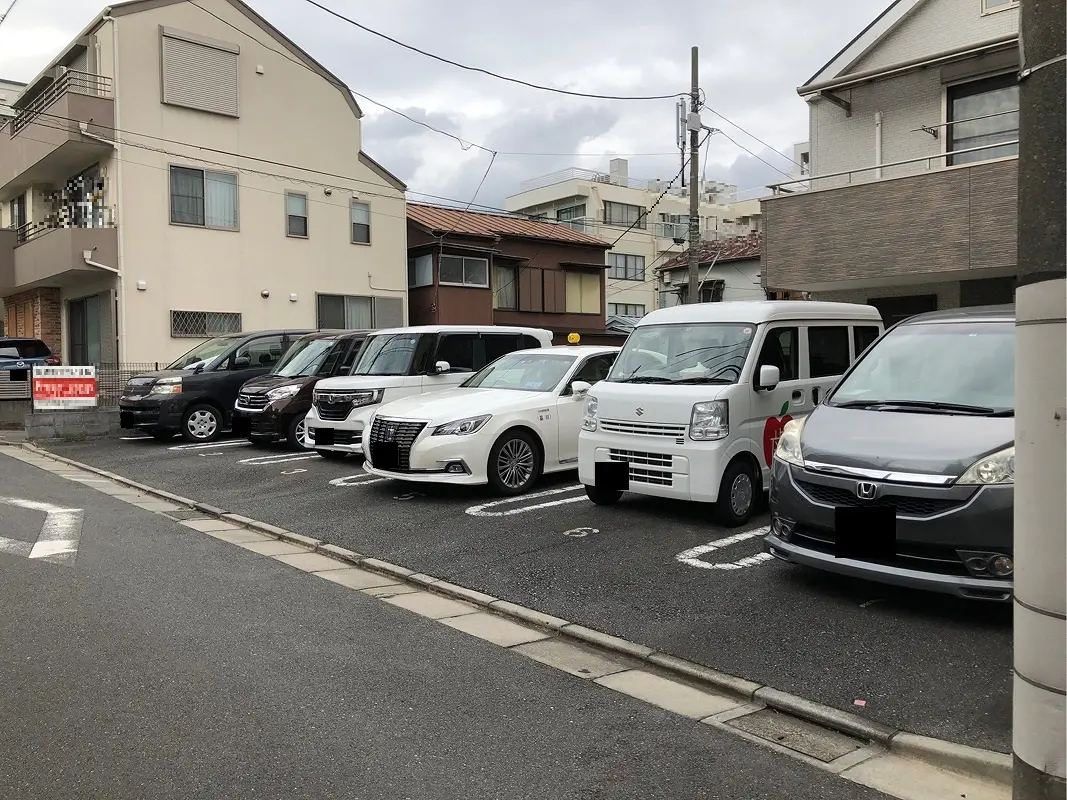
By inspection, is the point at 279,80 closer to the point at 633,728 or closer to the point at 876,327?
the point at 876,327

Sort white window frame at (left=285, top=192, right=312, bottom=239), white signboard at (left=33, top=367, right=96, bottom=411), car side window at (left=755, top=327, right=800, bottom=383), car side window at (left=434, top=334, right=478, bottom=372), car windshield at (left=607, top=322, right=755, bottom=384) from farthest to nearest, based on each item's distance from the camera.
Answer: white window frame at (left=285, top=192, right=312, bottom=239)
white signboard at (left=33, top=367, right=96, bottom=411)
car side window at (left=434, top=334, right=478, bottom=372)
car side window at (left=755, top=327, right=800, bottom=383)
car windshield at (left=607, top=322, right=755, bottom=384)

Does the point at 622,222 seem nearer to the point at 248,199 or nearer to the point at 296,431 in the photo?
the point at 248,199

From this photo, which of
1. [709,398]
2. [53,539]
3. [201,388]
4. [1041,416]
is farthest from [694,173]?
[1041,416]

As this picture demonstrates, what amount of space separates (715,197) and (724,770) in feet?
191

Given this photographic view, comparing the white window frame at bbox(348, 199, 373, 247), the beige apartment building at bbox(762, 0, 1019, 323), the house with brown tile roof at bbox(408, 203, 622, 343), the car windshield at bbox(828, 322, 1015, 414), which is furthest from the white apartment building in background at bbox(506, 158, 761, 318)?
the car windshield at bbox(828, 322, 1015, 414)

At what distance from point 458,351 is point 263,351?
4.88 metres

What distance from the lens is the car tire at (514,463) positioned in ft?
29.1

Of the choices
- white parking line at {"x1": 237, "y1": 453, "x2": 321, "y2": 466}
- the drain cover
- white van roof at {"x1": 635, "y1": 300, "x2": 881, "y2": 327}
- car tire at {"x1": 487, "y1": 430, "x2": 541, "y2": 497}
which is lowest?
the drain cover

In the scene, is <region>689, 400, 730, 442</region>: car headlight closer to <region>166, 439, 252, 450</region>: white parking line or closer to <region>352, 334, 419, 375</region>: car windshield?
A: <region>352, 334, 419, 375</region>: car windshield

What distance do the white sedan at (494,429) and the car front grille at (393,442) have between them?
0.01 m

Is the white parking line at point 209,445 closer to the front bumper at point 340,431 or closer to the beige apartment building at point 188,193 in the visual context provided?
the front bumper at point 340,431

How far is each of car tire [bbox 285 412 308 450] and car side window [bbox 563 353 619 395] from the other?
515 cm

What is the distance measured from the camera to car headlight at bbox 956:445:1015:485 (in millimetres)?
4730

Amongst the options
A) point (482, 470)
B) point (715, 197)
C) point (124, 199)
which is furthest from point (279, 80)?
point (715, 197)
